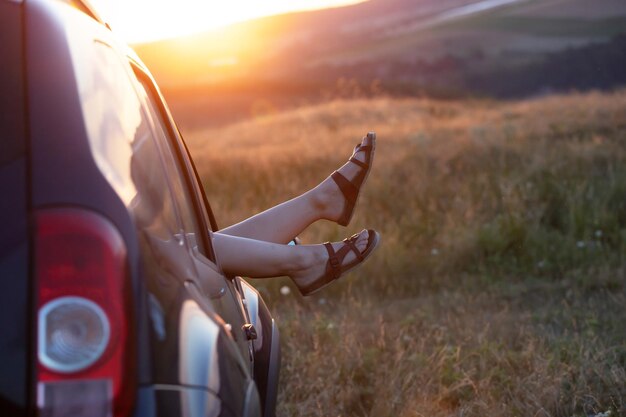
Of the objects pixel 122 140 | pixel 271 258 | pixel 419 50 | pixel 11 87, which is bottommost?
pixel 419 50

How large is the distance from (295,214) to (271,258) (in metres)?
0.78

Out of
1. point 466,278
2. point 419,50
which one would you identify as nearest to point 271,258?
point 466,278

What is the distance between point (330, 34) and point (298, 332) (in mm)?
52726

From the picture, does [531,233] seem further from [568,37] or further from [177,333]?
[568,37]

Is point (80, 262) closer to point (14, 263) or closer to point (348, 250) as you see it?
point (14, 263)

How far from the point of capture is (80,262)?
1.39m

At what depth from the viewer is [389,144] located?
13.5 metres

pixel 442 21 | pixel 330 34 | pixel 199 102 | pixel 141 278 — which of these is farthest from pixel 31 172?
pixel 330 34

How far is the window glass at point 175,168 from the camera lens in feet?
7.50

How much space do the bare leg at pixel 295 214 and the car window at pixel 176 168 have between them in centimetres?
110

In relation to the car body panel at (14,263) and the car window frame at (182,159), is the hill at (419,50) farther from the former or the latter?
the car body panel at (14,263)

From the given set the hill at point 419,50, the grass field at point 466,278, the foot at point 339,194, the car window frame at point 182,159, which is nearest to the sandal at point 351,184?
the foot at point 339,194

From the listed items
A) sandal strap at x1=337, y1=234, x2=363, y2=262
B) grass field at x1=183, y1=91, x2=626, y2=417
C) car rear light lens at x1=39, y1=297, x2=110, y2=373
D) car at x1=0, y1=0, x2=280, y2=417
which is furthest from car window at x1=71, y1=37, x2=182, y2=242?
grass field at x1=183, y1=91, x2=626, y2=417

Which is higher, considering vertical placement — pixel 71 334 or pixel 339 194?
pixel 71 334
